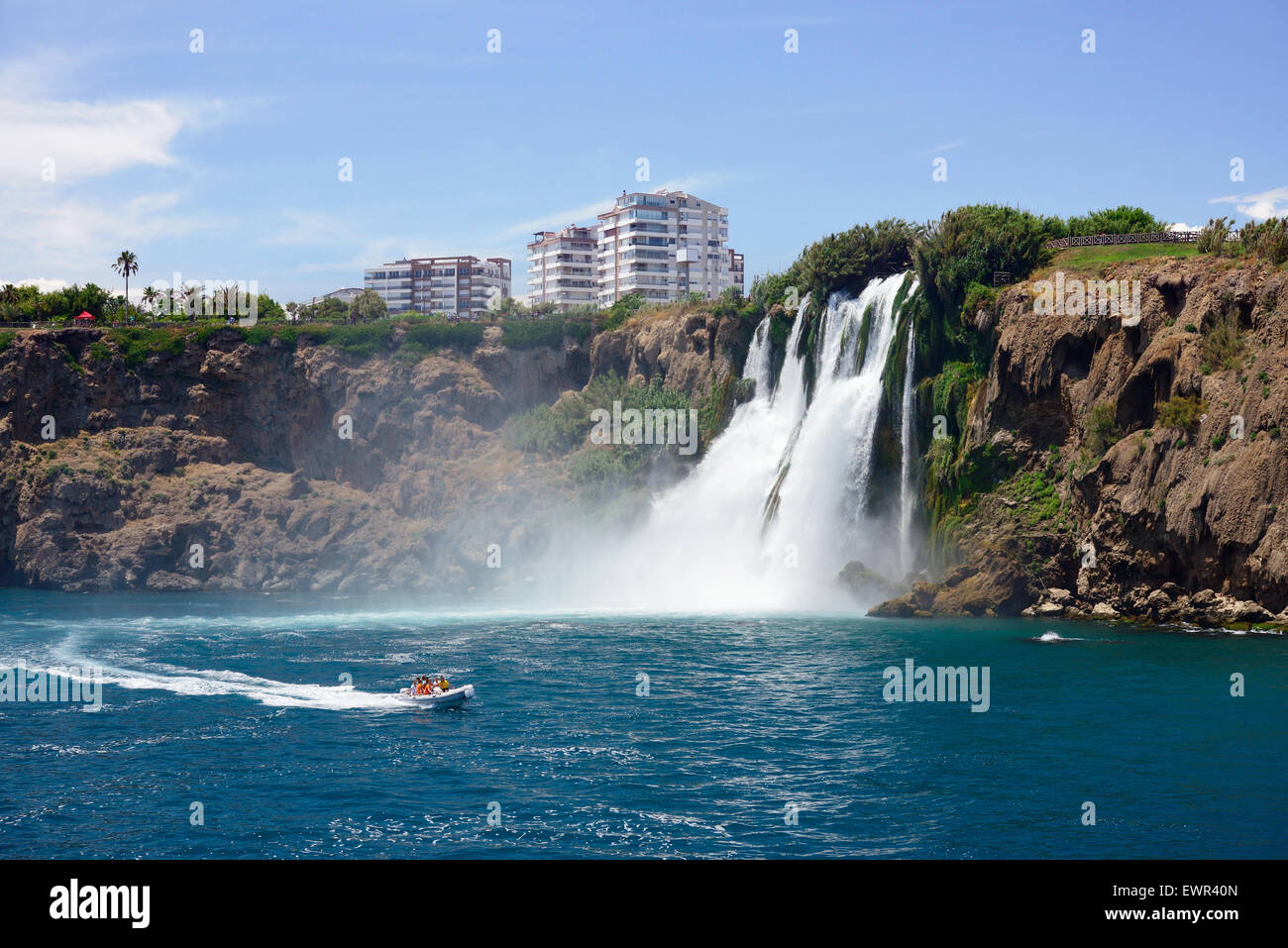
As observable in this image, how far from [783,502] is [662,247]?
11414cm

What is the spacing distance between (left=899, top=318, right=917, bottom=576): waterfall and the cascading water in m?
0.39

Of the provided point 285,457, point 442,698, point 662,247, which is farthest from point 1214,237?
point 662,247

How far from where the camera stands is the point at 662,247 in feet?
593

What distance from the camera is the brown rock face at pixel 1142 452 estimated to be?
53281 millimetres

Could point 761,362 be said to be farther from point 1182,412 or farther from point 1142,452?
point 1182,412

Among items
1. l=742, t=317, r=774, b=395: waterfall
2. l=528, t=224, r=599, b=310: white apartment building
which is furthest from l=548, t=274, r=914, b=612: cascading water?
l=528, t=224, r=599, b=310: white apartment building

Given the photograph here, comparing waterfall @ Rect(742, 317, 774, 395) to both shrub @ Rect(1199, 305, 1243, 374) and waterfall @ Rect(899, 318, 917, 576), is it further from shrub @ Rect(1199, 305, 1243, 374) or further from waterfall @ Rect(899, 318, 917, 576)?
shrub @ Rect(1199, 305, 1243, 374)

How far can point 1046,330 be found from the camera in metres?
64.4

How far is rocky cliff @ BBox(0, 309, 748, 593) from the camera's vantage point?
91.5 m

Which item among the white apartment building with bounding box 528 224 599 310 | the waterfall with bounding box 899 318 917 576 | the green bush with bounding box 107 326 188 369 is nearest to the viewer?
the waterfall with bounding box 899 318 917 576

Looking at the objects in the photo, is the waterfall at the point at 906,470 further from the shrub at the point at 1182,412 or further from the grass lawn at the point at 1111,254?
the shrub at the point at 1182,412

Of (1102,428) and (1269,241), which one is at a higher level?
(1269,241)
